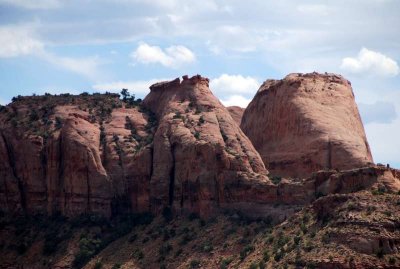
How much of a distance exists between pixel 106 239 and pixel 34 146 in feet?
37.6

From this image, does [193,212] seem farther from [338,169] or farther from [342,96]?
[342,96]

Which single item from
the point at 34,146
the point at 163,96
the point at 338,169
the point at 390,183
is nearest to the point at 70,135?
the point at 34,146

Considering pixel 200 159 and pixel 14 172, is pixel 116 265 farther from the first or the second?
pixel 14 172

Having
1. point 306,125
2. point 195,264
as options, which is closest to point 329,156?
point 306,125

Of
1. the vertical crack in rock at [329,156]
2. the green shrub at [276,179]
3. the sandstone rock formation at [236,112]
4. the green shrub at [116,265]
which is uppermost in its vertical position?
the sandstone rock formation at [236,112]

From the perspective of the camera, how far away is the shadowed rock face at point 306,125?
108m

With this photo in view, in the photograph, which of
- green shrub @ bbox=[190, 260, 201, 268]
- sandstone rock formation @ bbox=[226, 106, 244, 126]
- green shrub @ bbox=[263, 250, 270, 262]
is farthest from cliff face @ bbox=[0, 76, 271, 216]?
sandstone rock formation @ bbox=[226, 106, 244, 126]

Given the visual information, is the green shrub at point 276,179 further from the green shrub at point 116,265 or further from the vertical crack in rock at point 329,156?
the green shrub at point 116,265

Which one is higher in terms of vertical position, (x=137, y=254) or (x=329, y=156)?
(x=329, y=156)

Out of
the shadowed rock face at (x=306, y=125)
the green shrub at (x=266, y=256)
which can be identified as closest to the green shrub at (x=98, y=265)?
the green shrub at (x=266, y=256)

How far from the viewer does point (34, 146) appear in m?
110

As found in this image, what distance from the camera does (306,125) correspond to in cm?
11056

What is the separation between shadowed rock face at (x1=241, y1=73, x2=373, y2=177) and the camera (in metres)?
108

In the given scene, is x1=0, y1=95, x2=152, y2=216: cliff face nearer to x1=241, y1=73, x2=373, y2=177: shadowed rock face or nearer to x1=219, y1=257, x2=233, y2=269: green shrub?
x1=241, y1=73, x2=373, y2=177: shadowed rock face
